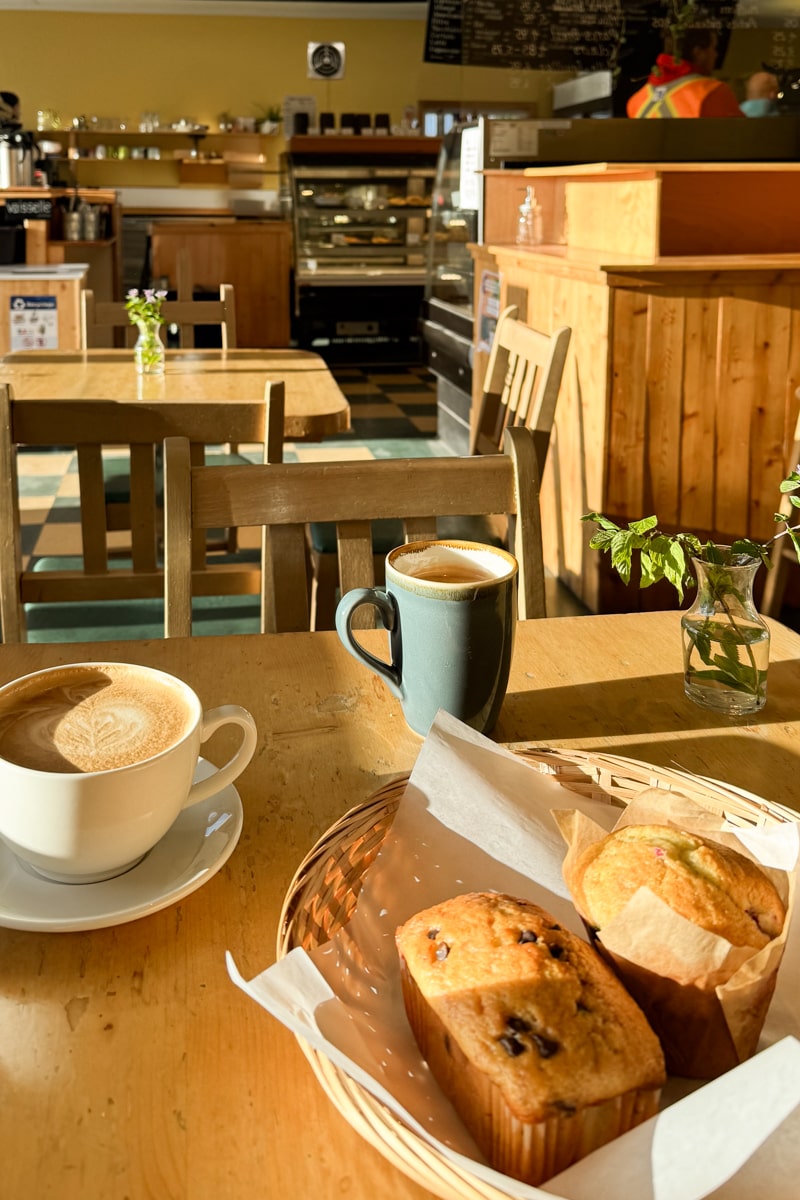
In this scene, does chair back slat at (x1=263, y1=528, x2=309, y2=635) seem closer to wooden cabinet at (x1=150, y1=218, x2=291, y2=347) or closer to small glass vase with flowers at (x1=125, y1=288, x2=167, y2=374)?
small glass vase with flowers at (x1=125, y1=288, x2=167, y2=374)

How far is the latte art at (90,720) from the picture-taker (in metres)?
0.65

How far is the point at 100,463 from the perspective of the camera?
2148 millimetres

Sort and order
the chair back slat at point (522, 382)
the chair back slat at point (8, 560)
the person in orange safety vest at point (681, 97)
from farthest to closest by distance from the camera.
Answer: the person in orange safety vest at point (681, 97), the chair back slat at point (522, 382), the chair back slat at point (8, 560)

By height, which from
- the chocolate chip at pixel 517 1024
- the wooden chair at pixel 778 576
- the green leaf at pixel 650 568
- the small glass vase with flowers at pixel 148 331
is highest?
the small glass vase with flowers at pixel 148 331

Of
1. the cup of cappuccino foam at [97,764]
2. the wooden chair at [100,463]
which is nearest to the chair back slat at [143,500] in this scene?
the wooden chair at [100,463]

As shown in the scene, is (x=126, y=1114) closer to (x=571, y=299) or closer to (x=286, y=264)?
(x=571, y=299)

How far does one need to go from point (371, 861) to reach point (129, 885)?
148 millimetres

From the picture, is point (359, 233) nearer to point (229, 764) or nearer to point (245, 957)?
point (229, 764)

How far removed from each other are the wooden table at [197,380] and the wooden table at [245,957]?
1.50 m

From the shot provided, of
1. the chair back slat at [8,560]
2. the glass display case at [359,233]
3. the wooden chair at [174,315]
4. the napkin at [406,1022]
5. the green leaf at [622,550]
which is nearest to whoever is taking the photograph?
the napkin at [406,1022]

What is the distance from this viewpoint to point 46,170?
25.8 feet

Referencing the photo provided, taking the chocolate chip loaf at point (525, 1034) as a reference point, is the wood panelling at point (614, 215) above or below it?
above

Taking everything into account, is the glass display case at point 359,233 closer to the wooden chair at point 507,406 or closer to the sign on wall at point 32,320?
the sign on wall at point 32,320

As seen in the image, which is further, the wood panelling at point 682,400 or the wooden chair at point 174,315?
the wooden chair at point 174,315
